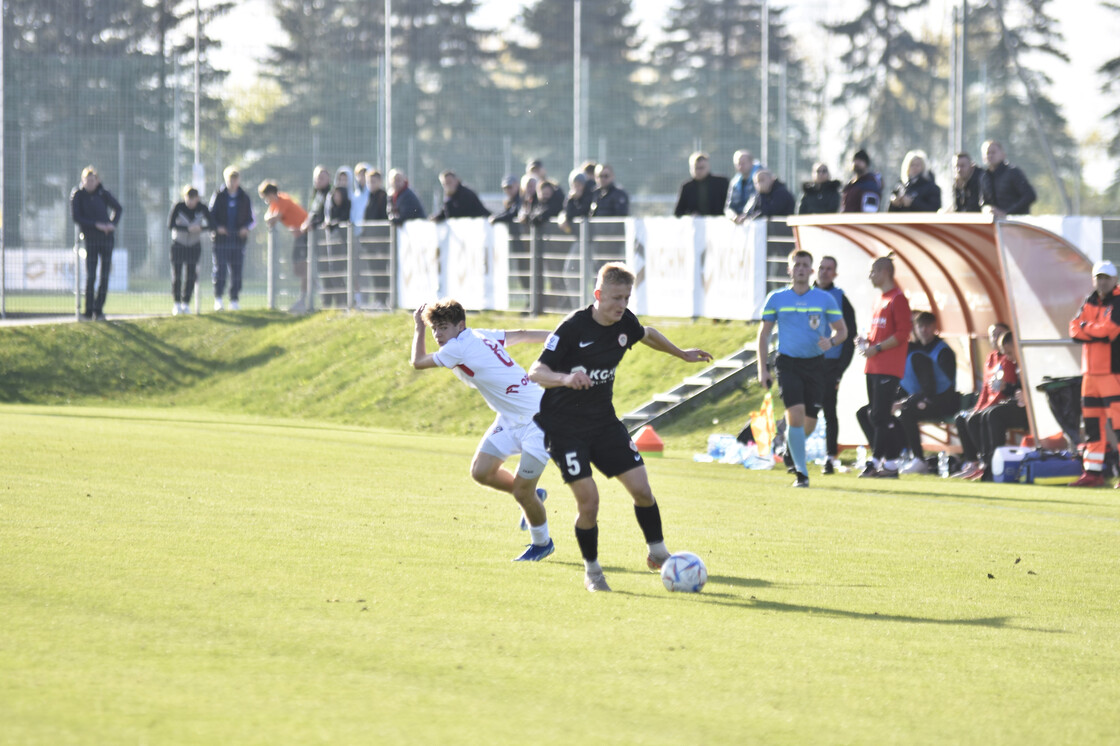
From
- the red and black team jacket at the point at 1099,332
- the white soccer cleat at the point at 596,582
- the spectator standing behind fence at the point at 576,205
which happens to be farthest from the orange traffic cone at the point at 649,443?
the white soccer cleat at the point at 596,582

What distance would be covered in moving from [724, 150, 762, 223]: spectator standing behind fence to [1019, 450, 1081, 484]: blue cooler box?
5968mm

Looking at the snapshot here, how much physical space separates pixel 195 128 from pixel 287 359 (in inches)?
358

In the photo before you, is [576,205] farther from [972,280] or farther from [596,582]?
[596,582]

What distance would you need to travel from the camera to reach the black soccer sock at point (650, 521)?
837 cm

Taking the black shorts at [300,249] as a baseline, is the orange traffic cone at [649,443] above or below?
below

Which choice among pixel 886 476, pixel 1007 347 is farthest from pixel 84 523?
pixel 1007 347

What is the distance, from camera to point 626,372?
69.8 feet

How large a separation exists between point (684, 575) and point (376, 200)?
64.4 ft

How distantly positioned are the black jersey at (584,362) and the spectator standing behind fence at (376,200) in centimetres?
1889

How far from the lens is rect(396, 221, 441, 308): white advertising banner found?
25656 mm

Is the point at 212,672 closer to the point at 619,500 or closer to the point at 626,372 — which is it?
the point at 619,500

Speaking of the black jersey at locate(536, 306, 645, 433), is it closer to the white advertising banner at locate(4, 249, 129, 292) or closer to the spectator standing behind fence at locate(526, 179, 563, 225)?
the spectator standing behind fence at locate(526, 179, 563, 225)

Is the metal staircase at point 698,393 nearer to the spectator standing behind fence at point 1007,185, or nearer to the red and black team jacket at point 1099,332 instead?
the spectator standing behind fence at point 1007,185

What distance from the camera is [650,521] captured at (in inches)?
330
